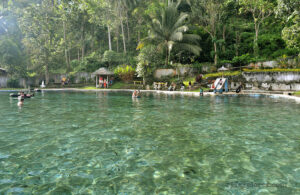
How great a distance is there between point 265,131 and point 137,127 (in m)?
4.37

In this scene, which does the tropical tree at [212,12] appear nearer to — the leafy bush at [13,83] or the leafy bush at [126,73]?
the leafy bush at [126,73]

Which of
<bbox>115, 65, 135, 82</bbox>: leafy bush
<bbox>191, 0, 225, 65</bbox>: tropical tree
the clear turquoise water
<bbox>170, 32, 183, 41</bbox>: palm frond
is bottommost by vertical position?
the clear turquoise water

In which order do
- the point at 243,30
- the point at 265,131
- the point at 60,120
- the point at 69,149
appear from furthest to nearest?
the point at 243,30 → the point at 60,120 → the point at 265,131 → the point at 69,149

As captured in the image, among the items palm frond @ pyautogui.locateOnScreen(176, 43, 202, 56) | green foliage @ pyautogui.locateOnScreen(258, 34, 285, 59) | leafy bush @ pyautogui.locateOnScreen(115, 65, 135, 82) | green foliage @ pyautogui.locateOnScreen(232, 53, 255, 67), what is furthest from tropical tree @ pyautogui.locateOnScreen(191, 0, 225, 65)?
leafy bush @ pyautogui.locateOnScreen(115, 65, 135, 82)

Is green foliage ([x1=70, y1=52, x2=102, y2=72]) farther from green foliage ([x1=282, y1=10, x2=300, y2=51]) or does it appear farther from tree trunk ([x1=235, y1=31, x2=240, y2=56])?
green foliage ([x1=282, y1=10, x2=300, y2=51])

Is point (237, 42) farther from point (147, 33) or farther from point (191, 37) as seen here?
point (147, 33)

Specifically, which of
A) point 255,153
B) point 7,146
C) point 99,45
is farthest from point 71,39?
point 255,153

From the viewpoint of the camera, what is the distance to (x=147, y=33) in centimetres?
3888

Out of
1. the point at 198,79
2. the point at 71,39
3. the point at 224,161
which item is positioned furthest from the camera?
the point at 71,39

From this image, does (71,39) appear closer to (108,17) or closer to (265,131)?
(108,17)

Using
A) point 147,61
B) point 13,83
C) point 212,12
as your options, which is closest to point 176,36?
point 147,61

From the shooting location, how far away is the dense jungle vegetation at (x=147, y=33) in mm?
28688

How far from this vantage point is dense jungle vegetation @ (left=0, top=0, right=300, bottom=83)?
28688 millimetres

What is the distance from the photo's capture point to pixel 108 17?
38406 mm
